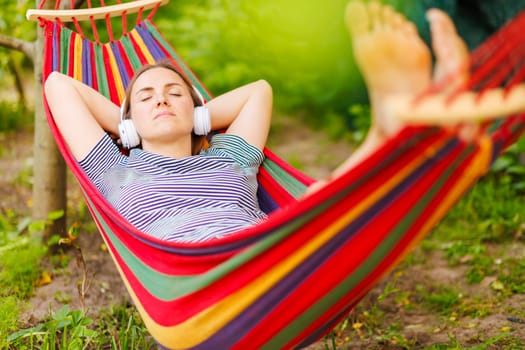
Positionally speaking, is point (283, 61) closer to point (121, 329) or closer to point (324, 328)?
point (121, 329)

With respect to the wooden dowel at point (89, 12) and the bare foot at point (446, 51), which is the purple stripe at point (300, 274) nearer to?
the bare foot at point (446, 51)

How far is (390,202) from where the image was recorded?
1392 millimetres

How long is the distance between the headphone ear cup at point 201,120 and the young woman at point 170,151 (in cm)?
3

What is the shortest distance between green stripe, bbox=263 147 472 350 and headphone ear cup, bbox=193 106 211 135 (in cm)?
93

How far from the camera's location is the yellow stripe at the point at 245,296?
1.39 meters

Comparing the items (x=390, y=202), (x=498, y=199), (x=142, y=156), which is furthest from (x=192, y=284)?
(x=498, y=199)

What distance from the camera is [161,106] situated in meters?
2.24

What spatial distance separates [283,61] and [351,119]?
0.63m

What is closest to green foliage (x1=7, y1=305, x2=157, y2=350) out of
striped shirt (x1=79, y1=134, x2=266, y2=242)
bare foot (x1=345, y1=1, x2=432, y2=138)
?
striped shirt (x1=79, y1=134, x2=266, y2=242)

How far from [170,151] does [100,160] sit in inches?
8.5

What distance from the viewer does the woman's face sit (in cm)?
222

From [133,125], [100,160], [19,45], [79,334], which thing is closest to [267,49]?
[19,45]

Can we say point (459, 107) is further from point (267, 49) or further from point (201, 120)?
point (267, 49)

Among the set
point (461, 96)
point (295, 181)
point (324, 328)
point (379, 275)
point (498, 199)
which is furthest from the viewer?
point (498, 199)
